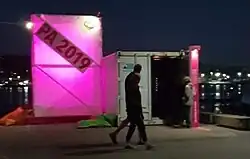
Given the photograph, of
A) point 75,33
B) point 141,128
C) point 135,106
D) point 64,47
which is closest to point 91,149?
point 141,128

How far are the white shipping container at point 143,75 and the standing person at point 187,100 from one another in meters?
1.40

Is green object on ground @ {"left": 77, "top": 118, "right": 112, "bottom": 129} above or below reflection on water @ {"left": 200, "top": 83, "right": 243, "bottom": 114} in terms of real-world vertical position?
below

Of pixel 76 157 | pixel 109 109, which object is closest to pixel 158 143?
pixel 76 157

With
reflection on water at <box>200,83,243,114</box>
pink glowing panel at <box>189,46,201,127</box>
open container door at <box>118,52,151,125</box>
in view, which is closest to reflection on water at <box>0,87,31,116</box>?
reflection on water at <box>200,83,243,114</box>

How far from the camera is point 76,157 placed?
11.3 m

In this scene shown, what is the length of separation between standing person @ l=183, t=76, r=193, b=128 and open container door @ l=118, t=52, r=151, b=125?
5.23ft

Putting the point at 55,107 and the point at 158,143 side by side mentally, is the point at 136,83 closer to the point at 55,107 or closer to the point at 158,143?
the point at 158,143

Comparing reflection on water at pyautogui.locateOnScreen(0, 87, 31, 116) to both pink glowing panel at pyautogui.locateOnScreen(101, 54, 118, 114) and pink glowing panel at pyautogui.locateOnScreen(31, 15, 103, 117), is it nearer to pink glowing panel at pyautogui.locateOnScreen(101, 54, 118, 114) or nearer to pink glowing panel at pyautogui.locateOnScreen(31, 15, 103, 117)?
pink glowing panel at pyautogui.locateOnScreen(31, 15, 103, 117)

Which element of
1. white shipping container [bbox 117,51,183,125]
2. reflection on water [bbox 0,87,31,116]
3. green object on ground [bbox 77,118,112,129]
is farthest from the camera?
reflection on water [bbox 0,87,31,116]

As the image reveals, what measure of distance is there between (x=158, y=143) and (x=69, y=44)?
9.03m

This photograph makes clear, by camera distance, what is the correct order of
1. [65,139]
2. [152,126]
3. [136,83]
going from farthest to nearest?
[152,126] < [65,139] < [136,83]

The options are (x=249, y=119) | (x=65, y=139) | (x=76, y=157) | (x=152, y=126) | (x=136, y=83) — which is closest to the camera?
(x=76, y=157)

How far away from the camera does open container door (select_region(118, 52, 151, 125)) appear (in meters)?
18.8

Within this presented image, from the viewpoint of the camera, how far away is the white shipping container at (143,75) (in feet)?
61.7
